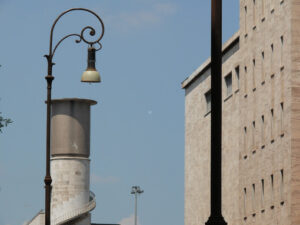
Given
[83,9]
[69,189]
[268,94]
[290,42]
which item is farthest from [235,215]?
[83,9]

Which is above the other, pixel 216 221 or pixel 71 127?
pixel 71 127

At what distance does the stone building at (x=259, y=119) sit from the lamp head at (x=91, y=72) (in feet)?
94.1

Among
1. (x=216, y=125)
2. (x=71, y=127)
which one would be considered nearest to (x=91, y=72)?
(x=216, y=125)

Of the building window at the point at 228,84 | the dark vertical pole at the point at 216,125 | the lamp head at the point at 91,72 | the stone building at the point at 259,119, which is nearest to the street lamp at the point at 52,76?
the lamp head at the point at 91,72

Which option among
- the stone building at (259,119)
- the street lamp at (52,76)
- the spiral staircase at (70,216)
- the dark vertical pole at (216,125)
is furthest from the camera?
the spiral staircase at (70,216)

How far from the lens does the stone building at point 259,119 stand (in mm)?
59062

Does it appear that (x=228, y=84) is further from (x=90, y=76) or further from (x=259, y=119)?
(x=90, y=76)

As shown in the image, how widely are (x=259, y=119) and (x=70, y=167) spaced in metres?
35.8

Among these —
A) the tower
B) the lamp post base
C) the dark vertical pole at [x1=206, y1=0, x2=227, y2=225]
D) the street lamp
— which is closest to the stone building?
the tower

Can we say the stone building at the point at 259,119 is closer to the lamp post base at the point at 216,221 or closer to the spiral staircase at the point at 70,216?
the spiral staircase at the point at 70,216

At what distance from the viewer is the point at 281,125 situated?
61312 millimetres

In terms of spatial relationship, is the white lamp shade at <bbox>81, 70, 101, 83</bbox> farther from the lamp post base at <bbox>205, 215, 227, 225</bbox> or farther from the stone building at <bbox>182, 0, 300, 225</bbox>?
the stone building at <bbox>182, 0, 300, 225</bbox>

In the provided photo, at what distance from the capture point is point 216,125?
44.9ft

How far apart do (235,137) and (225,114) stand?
13.1ft
